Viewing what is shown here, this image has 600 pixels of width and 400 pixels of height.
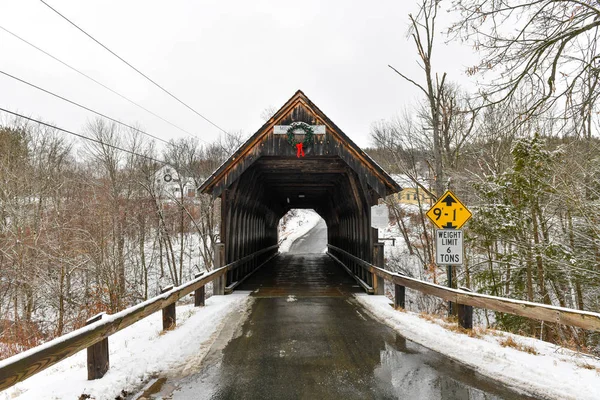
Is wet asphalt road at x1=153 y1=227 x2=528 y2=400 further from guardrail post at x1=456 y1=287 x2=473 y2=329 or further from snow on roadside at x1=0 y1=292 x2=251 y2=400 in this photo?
guardrail post at x1=456 y1=287 x2=473 y2=329

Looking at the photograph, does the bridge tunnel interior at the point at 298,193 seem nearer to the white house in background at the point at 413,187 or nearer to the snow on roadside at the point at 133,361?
the white house in background at the point at 413,187

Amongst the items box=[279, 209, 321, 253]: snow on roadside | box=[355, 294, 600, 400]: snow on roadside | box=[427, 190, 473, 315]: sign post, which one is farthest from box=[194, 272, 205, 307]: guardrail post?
box=[279, 209, 321, 253]: snow on roadside

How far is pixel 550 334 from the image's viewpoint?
10.9 m

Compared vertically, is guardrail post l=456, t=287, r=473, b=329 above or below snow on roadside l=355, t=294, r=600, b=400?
above

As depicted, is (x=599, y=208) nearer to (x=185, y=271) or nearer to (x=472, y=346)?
(x=472, y=346)

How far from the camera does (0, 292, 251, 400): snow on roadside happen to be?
3.44 meters

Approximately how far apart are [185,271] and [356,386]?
3035 cm

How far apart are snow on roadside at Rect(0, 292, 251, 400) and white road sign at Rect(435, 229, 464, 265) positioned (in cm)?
428

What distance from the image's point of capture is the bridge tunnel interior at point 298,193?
9.95 meters

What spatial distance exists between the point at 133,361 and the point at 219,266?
490 centimetres

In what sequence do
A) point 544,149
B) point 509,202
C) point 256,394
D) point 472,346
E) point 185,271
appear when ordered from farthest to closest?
point 185,271
point 509,202
point 544,149
point 472,346
point 256,394

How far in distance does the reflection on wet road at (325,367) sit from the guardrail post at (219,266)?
248 cm

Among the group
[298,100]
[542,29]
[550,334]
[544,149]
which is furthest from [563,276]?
[298,100]

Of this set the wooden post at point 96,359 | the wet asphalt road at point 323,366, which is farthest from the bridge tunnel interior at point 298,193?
the wooden post at point 96,359
